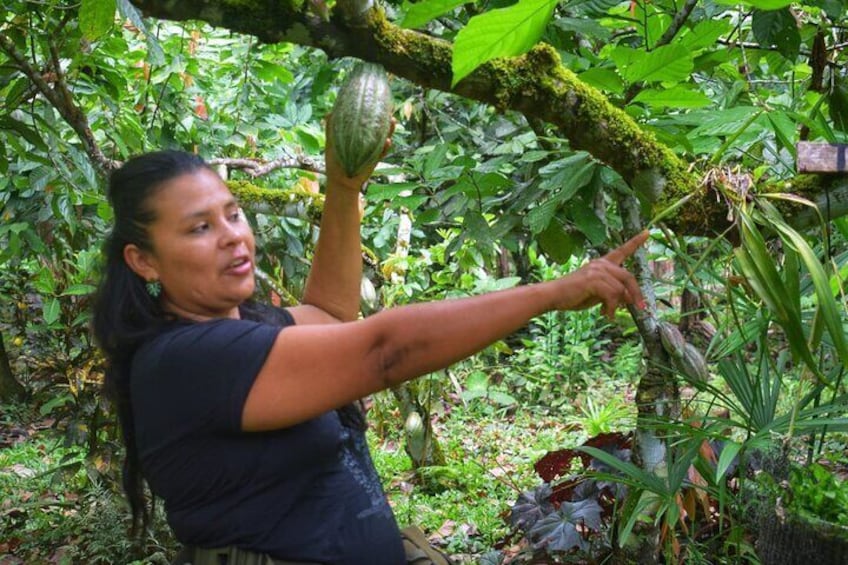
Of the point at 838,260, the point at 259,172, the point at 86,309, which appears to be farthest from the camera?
the point at 86,309

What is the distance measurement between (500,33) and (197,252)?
1.96ft

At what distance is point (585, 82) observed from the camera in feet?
5.72

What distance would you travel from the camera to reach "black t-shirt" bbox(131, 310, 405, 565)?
1.19 meters

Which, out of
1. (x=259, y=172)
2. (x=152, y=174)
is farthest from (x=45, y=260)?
(x=152, y=174)

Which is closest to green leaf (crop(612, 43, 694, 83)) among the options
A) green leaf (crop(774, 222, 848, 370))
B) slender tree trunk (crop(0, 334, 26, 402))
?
green leaf (crop(774, 222, 848, 370))

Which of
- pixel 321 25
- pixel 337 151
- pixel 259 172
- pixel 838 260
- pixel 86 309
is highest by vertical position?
pixel 321 25

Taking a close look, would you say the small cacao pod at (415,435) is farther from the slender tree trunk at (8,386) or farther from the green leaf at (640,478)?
the slender tree trunk at (8,386)

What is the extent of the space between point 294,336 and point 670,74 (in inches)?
34.3

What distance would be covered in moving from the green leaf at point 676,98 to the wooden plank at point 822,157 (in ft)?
0.64

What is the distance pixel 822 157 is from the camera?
1.67m

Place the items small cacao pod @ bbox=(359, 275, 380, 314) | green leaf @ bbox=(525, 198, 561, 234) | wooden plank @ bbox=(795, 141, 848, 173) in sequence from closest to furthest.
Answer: wooden plank @ bbox=(795, 141, 848, 173) → green leaf @ bbox=(525, 198, 561, 234) → small cacao pod @ bbox=(359, 275, 380, 314)

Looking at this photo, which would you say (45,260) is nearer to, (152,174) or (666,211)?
(152,174)

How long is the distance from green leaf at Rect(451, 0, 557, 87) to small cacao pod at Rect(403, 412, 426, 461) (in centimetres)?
280

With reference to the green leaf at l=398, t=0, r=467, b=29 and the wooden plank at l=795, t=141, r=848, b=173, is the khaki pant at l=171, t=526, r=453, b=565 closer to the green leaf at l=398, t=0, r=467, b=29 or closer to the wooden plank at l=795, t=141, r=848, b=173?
the green leaf at l=398, t=0, r=467, b=29
